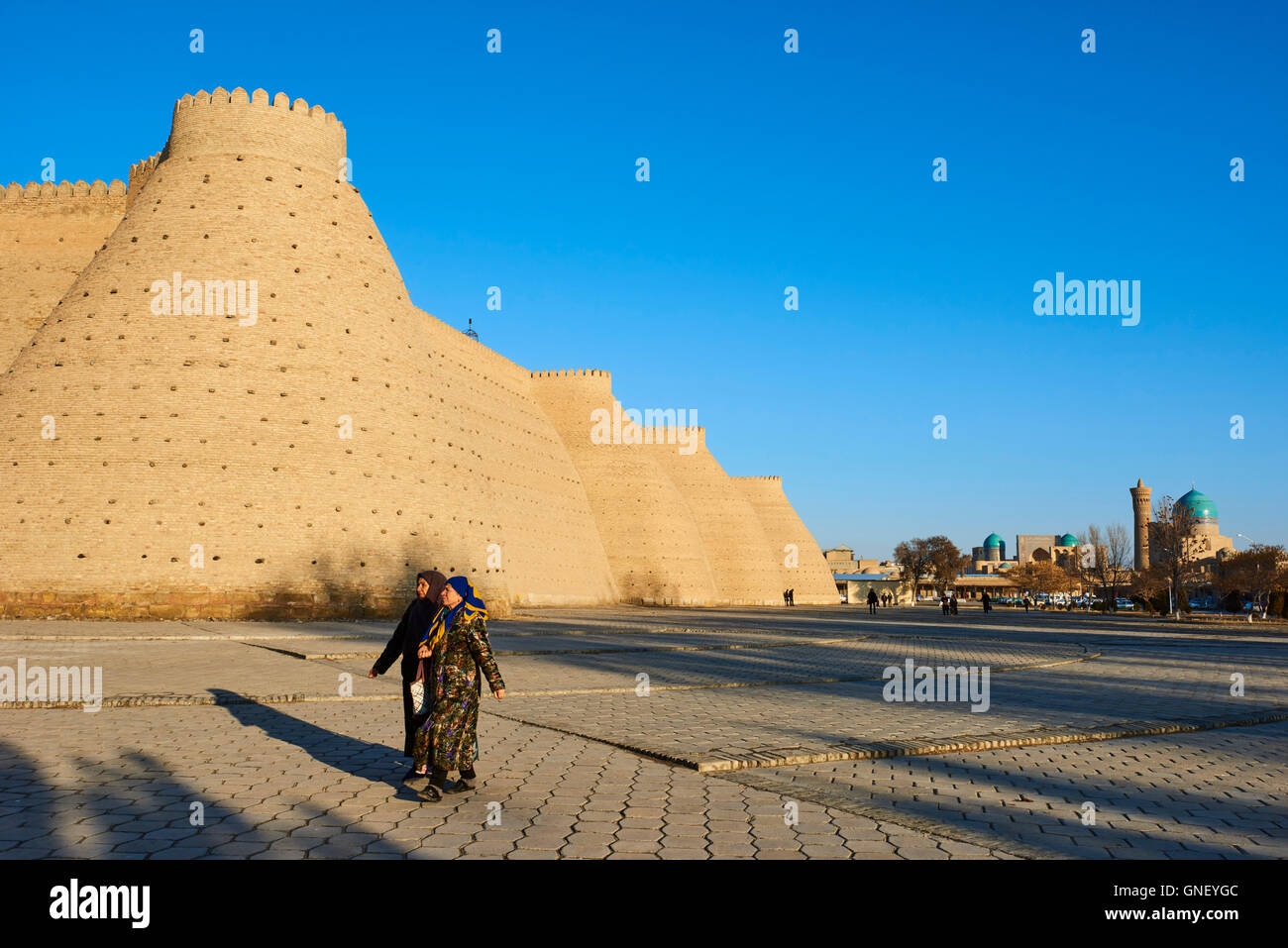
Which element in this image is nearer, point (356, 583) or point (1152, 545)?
point (356, 583)

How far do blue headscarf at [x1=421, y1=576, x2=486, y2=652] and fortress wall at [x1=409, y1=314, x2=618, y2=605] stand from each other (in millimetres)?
28788

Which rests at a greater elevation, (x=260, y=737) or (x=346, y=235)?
(x=346, y=235)

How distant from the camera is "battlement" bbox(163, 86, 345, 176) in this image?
93.4 ft

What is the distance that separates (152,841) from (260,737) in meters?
3.32

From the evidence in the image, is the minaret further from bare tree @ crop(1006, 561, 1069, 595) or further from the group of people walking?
the group of people walking

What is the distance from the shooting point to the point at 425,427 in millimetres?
29219

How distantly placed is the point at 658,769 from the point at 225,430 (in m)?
22.0

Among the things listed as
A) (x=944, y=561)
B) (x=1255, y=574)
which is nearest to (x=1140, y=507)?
(x=944, y=561)

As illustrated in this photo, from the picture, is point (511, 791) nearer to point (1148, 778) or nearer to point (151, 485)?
point (1148, 778)

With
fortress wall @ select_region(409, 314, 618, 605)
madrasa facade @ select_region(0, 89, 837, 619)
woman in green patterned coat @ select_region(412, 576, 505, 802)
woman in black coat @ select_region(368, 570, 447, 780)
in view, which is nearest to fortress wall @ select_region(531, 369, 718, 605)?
fortress wall @ select_region(409, 314, 618, 605)

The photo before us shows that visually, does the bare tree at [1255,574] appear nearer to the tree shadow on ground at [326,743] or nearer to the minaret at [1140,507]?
the minaret at [1140,507]

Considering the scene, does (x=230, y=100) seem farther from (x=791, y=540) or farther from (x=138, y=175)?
(x=791, y=540)

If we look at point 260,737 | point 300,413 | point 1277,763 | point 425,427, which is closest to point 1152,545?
point 425,427

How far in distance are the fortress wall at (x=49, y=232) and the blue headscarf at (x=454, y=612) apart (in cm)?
3280
